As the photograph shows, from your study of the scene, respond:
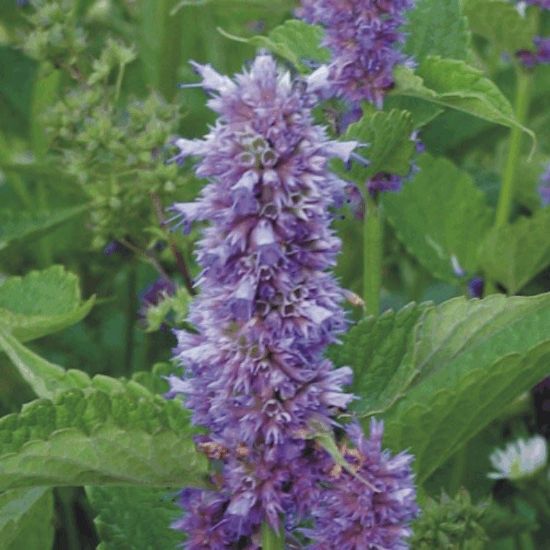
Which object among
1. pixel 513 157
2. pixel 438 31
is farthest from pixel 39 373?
pixel 513 157

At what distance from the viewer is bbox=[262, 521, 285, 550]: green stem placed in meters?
1.01

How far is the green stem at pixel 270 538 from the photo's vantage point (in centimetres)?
101

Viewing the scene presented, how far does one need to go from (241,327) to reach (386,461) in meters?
0.16

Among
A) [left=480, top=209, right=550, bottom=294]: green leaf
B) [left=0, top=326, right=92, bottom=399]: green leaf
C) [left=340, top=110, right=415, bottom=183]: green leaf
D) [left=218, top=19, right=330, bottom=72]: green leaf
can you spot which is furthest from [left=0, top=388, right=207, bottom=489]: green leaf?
[left=480, top=209, right=550, bottom=294]: green leaf

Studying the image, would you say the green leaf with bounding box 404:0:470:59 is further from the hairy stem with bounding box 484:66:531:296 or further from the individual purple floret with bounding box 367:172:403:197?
the hairy stem with bounding box 484:66:531:296

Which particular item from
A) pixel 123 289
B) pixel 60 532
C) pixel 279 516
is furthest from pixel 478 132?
pixel 279 516

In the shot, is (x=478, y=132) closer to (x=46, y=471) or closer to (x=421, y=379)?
(x=421, y=379)

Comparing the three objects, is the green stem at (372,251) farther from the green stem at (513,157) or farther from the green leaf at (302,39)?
the green stem at (513,157)

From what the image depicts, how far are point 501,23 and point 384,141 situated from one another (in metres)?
0.55

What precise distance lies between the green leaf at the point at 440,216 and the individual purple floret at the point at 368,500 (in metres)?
0.91

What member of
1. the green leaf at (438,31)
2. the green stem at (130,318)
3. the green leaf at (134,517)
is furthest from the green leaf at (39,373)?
the green stem at (130,318)

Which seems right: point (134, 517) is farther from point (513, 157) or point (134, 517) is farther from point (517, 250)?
point (513, 157)

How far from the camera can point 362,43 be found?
131cm

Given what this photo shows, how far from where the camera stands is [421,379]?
1166mm
